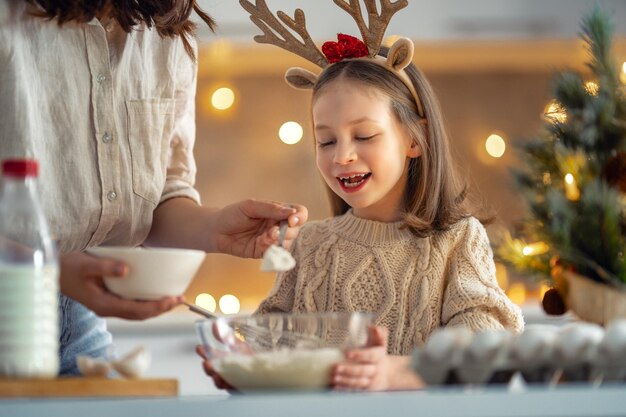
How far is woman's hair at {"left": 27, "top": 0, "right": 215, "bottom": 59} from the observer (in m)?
1.50

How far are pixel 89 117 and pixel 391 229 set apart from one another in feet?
1.92

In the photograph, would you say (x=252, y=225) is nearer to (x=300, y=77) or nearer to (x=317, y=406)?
(x=300, y=77)

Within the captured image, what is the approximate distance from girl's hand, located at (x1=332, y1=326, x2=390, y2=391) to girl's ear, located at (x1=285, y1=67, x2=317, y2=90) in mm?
864

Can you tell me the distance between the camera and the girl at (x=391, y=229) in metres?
1.63

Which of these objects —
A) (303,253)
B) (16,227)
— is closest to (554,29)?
(303,253)

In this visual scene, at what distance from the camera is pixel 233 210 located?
1.55m

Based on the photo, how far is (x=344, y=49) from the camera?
181 centimetres

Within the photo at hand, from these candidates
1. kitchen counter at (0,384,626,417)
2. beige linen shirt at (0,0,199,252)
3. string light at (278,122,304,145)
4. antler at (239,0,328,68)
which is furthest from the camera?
string light at (278,122,304,145)

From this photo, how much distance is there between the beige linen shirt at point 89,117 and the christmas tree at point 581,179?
778mm

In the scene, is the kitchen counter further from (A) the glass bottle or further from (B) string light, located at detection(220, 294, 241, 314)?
(B) string light, located at detection(220, 294, 241, 314)

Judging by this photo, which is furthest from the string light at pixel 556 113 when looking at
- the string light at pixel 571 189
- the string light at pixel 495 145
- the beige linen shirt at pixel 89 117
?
the string light at pixel 495 145

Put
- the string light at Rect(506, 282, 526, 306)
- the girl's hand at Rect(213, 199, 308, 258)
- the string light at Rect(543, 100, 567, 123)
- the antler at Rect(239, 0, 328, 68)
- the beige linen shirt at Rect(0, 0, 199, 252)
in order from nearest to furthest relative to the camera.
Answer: the string light at Rect(543, 100, 567, 123), the girl's hand at Rect(213, 199, 308, 258), the beige linen shirt at Rect(0, 0, 199, 252), the antler at Rect(239, 0, 328, 68), the string light at Rect(506, 282, 526, 306)

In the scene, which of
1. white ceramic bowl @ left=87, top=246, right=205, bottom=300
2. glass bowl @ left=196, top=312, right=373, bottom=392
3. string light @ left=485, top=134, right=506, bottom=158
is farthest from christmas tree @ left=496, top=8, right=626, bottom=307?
string light @ left=485, top=134, right=506, bottom=158

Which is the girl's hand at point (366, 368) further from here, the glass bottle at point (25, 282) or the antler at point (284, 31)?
the antler at point (284, 31)
